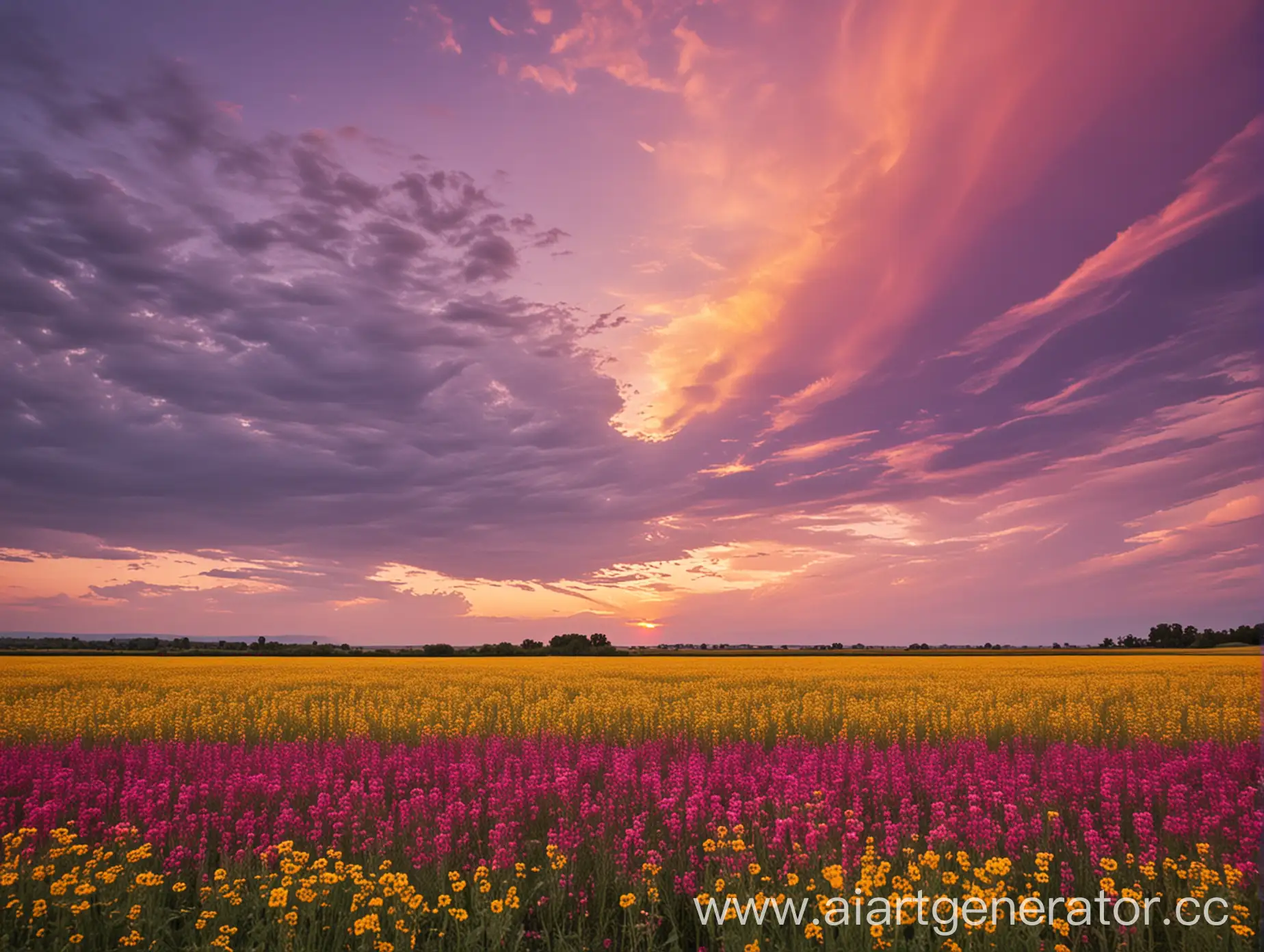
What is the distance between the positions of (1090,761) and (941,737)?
13.5 ft

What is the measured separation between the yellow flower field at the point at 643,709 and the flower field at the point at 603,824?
15 cm

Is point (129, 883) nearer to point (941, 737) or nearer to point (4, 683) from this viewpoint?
point (941, 737)

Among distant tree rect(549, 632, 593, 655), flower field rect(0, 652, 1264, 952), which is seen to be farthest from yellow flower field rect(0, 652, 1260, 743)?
distant tree rect(549, 632, 593, 655)

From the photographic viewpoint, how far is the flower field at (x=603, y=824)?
5.51 m

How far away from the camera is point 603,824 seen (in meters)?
7.52

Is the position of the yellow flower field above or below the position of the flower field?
above

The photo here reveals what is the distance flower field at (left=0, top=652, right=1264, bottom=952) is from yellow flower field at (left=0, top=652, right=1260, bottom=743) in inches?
5.9

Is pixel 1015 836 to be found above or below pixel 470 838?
above

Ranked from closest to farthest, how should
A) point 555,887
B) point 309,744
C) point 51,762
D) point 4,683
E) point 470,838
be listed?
point 555,887 → point 470,838 → point 51,762 → point 309,744 → point 4,683

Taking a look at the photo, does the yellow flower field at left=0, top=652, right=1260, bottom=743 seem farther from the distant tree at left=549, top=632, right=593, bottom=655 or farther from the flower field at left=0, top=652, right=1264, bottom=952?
the distant tree at left=549, top=632, right=593, bottom=655

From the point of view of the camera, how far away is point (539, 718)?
52.7ft

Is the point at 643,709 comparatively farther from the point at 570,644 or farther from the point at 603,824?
the point at 570,644

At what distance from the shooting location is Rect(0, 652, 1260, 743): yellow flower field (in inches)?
575

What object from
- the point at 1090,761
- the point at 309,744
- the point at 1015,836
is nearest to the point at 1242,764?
the point at 1090,761
